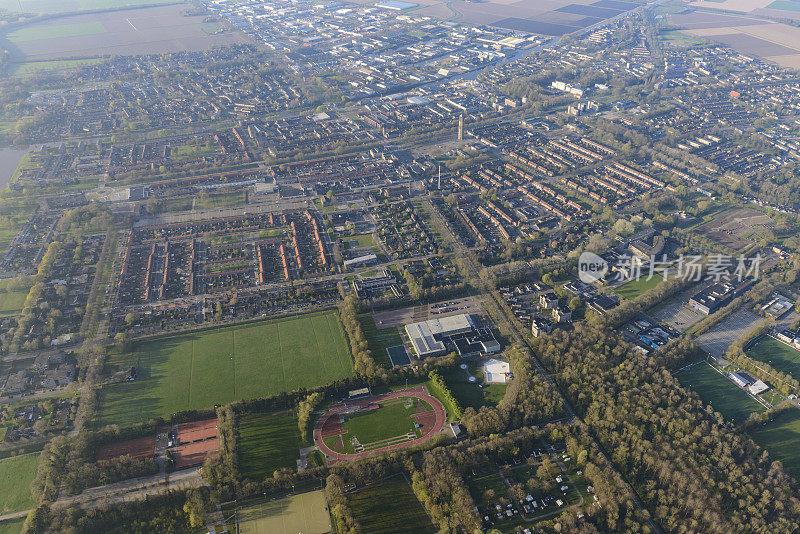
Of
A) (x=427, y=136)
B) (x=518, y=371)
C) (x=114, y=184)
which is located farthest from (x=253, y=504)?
(x=427, y=136)

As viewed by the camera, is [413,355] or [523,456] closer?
[523,456]

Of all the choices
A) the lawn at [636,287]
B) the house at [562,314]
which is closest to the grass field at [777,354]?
the lawn at [636,287]

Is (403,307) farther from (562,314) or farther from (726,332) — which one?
(726,332)

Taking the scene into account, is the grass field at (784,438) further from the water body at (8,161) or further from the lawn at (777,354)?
the water body at (8,161)

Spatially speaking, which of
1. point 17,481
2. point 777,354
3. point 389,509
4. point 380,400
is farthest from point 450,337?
point 17,481

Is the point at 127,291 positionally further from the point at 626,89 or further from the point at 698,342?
the point at 626,89

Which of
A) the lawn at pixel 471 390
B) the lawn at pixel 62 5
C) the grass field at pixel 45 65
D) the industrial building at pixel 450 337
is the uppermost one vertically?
the lawn at pixel 62 5
